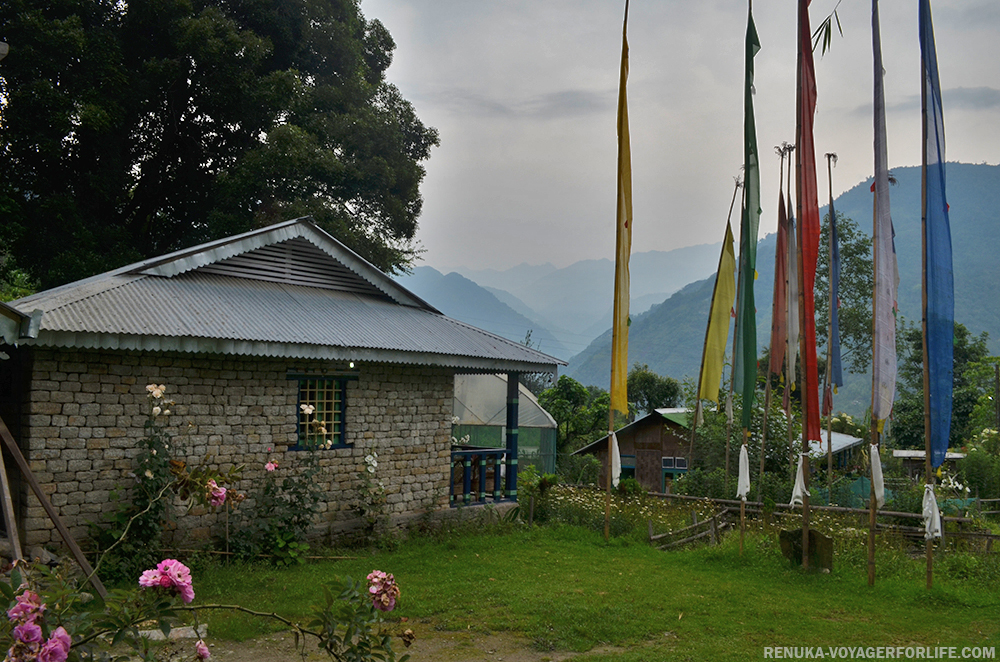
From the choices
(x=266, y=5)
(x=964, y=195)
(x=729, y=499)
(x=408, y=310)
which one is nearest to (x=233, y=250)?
(x=408, y=310)

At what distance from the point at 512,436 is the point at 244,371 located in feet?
17.8

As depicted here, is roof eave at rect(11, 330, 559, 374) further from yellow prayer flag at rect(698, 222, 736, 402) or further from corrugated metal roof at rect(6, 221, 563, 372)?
yellow prayer flag at rect(698, 222, 736, 402)

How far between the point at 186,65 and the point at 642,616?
1869cm

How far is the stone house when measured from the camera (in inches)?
348

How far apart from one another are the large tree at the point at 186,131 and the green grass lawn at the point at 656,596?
39.0ft

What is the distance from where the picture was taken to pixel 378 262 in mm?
22141

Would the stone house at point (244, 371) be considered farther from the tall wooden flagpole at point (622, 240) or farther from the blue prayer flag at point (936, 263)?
the blue prayer flag at point (936, 263)

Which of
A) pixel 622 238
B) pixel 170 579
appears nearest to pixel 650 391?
pixel 622 238

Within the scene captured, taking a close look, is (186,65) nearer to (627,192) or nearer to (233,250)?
(233,250)

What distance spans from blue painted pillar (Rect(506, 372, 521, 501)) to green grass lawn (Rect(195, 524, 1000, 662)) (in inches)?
90.8

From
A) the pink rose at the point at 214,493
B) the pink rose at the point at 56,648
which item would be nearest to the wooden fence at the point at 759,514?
the pink rose at the point at 214,493

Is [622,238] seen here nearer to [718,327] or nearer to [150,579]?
[718,327]

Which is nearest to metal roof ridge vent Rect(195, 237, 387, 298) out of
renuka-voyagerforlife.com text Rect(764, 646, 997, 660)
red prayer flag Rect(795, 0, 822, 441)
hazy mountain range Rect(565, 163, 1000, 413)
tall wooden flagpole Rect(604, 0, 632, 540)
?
tall wooden flagpole Rect(604, 0, 632, 540)

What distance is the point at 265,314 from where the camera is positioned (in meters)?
10.9
